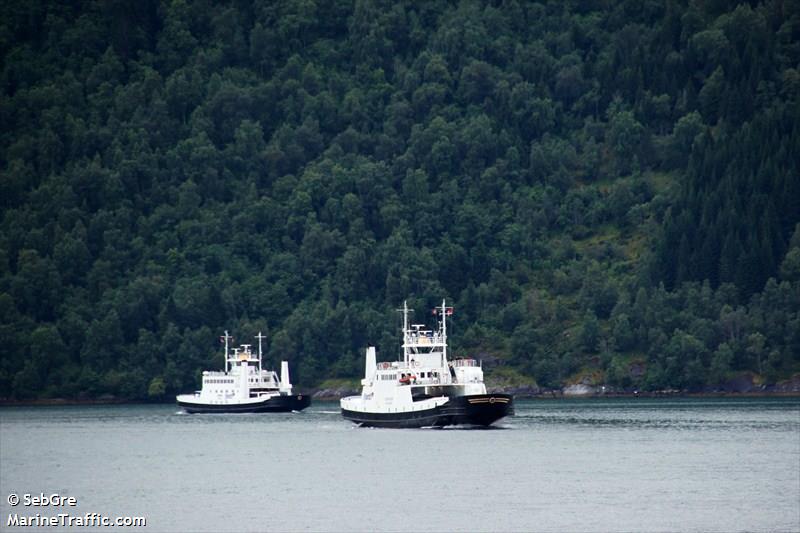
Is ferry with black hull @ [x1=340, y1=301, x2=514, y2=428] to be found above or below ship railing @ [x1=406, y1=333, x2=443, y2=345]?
below

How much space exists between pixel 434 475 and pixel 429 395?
1813 inches

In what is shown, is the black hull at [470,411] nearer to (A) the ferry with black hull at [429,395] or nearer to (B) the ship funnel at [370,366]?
(A) the ferry with black hull at [429,395]

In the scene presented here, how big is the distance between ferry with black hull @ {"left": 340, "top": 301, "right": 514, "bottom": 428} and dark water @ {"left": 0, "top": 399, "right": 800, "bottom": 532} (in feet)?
6.98

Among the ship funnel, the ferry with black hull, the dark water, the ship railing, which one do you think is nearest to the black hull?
the ferry with black hull

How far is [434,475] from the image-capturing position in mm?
119250

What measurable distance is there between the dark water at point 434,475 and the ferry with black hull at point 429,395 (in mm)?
2128

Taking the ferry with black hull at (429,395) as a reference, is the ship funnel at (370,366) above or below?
above

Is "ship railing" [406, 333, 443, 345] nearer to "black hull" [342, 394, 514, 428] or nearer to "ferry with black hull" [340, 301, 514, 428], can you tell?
"ferry with black hull" [340, 301, 514, 428]

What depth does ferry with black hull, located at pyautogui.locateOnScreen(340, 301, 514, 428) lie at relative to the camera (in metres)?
160

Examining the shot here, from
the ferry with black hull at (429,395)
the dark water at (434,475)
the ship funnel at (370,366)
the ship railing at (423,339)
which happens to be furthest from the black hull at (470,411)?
the ship funnel at (370,366)

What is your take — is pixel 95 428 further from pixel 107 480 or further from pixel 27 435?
pixel 107 480

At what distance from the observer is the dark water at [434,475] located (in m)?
96.6

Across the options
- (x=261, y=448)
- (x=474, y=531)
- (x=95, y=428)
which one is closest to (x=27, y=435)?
(x=95, y=428)

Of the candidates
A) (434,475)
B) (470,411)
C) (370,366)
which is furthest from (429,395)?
(434,475)
